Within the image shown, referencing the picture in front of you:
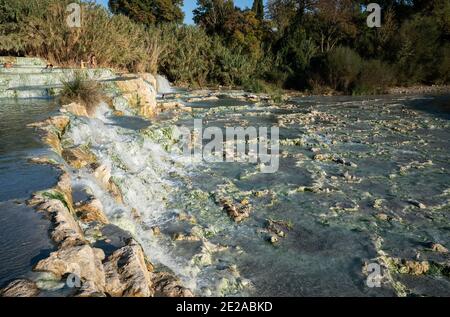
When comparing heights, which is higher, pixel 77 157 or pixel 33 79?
pixel 33 79

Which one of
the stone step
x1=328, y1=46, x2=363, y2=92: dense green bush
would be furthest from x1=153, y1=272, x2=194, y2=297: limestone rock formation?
x1=328, y1=46, x2=363, y2=92: dense green bush

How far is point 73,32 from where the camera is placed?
10.8 meters

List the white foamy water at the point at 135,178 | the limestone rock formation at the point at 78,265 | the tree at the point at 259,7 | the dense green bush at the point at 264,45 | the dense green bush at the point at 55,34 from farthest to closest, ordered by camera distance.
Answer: the tree at the point at 259,7
the dense green bush at the point at 264,45
the dense green bush at the point at 55,34
the white foamy water at the point at 135,178
the limestone rock formation at the point at 78,265

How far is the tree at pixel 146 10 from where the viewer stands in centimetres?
2745

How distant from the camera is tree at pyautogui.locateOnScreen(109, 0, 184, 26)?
27453mm

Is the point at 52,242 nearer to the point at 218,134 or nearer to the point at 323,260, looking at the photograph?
the point at 323,260

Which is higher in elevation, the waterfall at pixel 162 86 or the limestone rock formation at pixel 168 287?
the waterfall at pixel 162 86

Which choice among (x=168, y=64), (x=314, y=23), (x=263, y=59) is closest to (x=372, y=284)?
(x=168, y=64)

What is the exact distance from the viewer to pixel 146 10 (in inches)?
1112

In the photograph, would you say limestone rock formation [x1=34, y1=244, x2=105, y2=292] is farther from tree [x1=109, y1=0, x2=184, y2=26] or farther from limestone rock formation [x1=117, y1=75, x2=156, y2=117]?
tree [x1=109, y1=0, x2=184, y2=26]

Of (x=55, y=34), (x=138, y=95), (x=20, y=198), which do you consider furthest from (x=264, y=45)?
(x=20, y=198)

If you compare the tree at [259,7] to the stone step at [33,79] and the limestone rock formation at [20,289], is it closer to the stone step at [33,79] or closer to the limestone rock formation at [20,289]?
the stone step at [33,79]

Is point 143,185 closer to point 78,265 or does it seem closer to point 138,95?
point 78,265

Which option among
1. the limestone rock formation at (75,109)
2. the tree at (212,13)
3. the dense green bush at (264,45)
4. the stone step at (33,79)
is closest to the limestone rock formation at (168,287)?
the limestone rock formation at (75,109)
